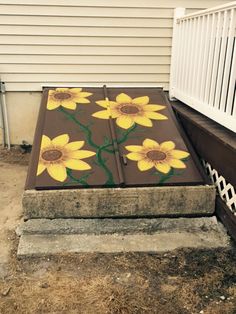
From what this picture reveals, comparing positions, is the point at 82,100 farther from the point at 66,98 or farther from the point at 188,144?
the point at 188,144

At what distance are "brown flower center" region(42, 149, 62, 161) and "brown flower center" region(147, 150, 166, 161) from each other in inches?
37.6

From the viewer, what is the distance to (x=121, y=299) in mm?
2482

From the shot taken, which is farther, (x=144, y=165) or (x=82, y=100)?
(x=82, y=100)

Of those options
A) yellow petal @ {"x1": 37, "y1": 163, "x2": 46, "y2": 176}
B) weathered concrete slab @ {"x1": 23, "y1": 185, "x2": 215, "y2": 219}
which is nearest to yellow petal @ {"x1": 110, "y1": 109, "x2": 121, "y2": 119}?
yellow petal @ {"x1": 37, "y1": 163, "x2": 46, "y2": 176}

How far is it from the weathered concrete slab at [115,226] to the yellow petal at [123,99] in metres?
1.92

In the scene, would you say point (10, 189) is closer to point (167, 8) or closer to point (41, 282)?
point (41, 282)

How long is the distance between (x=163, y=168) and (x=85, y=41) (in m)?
2.29

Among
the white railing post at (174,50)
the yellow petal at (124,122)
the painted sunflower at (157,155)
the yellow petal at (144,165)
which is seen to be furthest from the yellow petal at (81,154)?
the white railing post at (174,50)

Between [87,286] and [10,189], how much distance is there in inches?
76.2

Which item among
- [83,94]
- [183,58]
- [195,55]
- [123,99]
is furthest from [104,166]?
[183,58]

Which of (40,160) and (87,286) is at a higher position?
(40,160)

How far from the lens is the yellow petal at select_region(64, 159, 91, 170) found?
364 centimetres

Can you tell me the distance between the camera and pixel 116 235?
3232mm

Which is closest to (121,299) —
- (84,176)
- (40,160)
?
(84,176)
